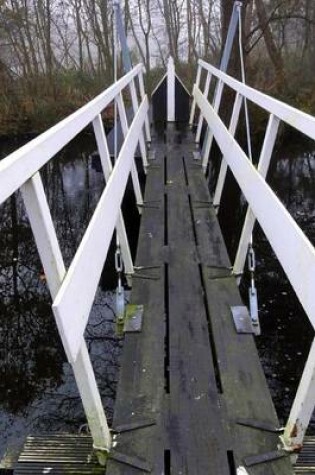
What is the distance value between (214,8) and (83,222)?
12.9 meters

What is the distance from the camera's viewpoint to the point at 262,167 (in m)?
2.97

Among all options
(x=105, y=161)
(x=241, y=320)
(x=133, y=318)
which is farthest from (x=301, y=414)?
(x=105, y=161)

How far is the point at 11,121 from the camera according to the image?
10836 millimetres

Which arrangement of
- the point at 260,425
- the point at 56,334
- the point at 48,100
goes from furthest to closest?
the point at 48,100
the point at 56,334
the point at 260,425

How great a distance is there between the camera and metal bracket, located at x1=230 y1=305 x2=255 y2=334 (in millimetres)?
2568

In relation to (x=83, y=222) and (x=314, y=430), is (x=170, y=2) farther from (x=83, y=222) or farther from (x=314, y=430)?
(x=314, y=430)

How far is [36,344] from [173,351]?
1790 millimetres

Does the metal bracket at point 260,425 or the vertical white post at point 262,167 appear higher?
the vertical white post at point 262,167

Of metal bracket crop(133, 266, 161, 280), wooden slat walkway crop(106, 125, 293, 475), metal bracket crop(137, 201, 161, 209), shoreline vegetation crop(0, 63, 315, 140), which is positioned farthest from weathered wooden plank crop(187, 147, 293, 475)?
shoreline vegetation crop(0, 63, 315, 140)

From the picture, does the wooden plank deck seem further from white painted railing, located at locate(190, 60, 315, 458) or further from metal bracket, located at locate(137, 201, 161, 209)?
metal bracket, located at locate(137, 201, 161, 209)

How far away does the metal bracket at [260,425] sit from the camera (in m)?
1.98

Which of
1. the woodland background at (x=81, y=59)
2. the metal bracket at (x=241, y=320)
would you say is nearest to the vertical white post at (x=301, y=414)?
the metal bracket at (x=241, y=320)

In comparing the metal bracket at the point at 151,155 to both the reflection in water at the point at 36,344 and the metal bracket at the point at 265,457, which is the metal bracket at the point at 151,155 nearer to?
the reflection in water at the point at 36,344

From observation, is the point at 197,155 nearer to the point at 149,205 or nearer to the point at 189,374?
the point at 149,205
